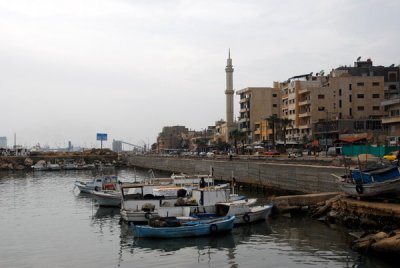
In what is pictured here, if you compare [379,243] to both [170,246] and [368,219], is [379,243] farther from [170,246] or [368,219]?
[170,246]

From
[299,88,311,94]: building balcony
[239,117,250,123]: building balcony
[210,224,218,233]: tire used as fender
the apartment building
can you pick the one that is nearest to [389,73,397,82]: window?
the apartment building

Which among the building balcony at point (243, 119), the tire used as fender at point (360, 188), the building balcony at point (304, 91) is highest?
the building balcony at point (304, 91)

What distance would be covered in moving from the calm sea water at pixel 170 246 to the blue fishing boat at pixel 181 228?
0.40 meters

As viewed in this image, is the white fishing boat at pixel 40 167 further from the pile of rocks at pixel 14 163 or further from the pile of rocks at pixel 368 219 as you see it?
the pile of rocks at pixel 368 219

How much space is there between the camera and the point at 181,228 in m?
28.9

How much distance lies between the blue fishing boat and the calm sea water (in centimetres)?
40

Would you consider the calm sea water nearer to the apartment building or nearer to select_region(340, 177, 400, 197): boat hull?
select_region(340, 177, 400, 197): boat hull

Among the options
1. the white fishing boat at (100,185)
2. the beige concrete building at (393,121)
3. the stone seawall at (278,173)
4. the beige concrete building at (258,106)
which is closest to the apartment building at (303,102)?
the beige concrete building at (258,106)

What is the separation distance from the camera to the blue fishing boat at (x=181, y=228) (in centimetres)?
2870

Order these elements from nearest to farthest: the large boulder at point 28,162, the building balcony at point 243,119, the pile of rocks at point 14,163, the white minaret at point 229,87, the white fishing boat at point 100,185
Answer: the white fishing boat at point 100,185
the building balcony at point 243,119
the pile of rocks at point 14,163
the large boulder at point 28,162
the white minaret at point 229,87

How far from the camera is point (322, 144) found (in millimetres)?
88500

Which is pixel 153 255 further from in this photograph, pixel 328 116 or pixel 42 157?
pixel 42 157

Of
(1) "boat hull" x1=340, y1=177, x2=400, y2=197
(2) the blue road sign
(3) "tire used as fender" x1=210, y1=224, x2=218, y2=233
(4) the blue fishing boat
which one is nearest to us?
(4) the blue fishing boat

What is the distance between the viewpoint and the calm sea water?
79.1 feet
